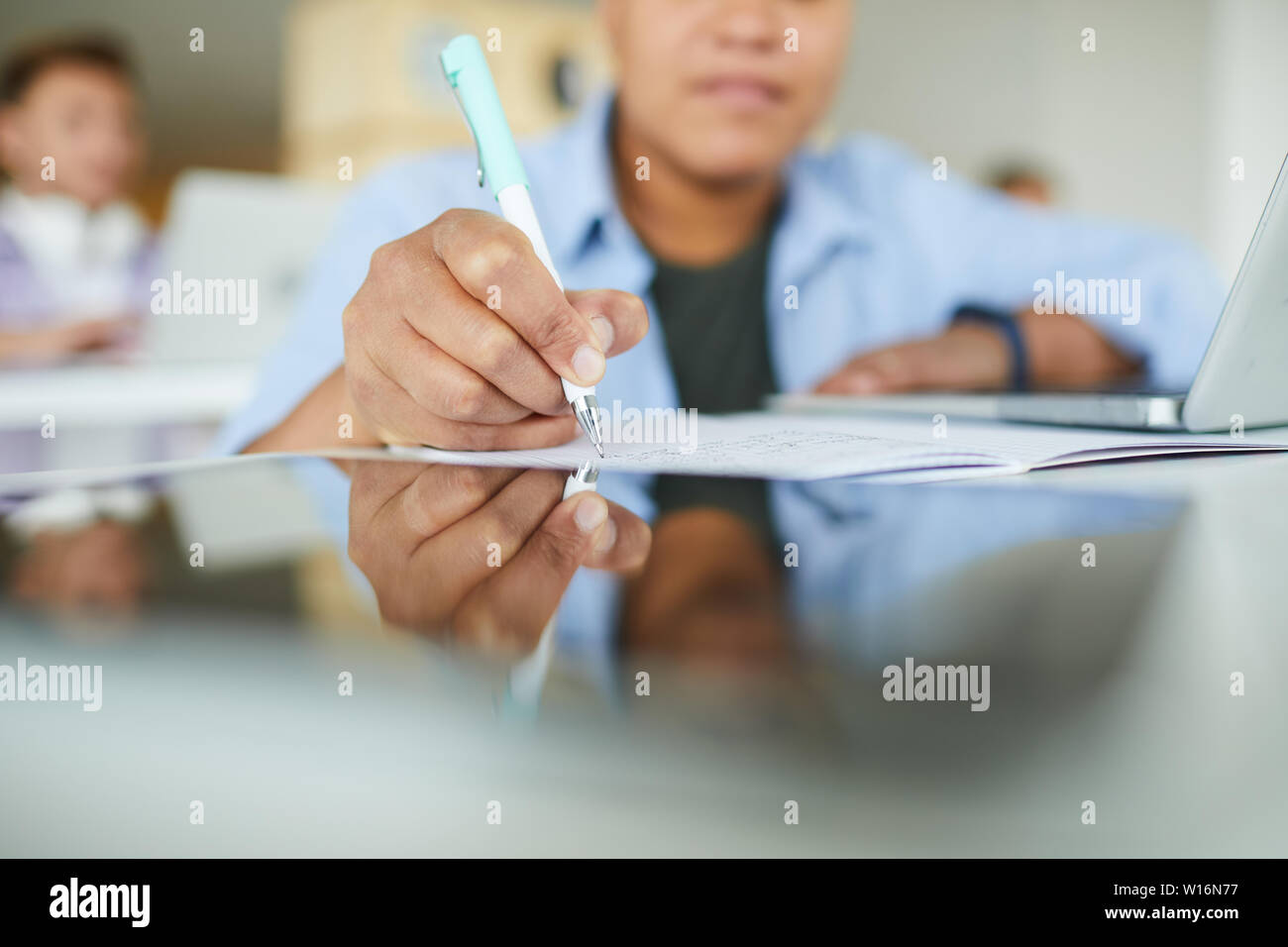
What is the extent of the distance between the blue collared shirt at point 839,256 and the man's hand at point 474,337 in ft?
0.88

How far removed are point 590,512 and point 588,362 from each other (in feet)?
0.42

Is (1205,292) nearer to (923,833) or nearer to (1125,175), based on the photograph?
(923,833)

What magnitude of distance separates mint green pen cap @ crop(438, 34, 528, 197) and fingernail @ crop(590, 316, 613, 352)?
0.26 ft

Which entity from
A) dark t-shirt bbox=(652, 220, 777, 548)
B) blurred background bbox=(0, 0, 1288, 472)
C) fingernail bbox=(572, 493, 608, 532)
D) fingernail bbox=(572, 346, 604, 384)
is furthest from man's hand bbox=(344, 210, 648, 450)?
blurred background bbox=(0, 0, 1288, 472)

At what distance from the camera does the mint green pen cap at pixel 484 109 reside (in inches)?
18.5

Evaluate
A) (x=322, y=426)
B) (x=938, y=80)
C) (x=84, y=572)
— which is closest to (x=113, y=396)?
(x=322, y=426)

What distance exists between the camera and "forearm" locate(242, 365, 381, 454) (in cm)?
60

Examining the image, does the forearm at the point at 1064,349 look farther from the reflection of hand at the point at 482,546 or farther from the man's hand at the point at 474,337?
the reflection of hand at the point at 482,546

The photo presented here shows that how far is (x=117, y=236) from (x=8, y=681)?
111 inches

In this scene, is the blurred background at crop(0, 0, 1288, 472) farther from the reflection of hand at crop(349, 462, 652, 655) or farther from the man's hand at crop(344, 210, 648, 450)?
the reflection of hand at crop(349, 462, 652, 655)

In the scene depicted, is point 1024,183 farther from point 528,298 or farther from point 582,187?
point 528,298

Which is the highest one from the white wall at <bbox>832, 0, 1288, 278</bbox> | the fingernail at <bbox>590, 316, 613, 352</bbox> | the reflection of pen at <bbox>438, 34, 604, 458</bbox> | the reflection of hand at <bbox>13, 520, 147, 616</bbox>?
the white wall at <bbox>832, 0, 1288, 278</bbox>
